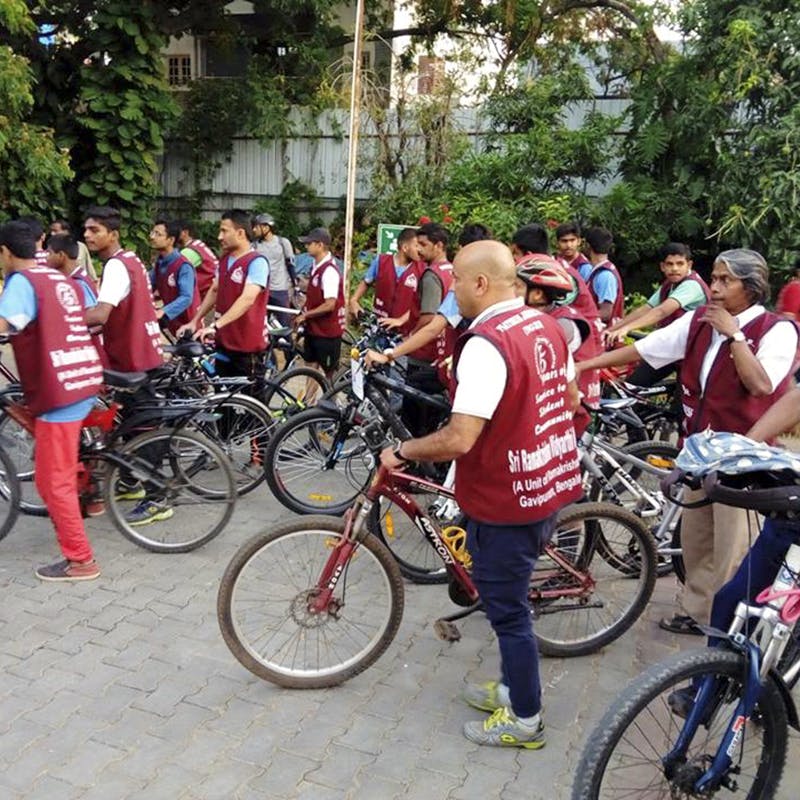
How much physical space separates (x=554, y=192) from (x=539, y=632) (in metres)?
8.24

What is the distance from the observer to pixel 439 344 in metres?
5.70

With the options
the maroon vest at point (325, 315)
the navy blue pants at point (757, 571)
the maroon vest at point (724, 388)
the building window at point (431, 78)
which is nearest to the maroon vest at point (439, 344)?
the maroon vest at point (325, 315)

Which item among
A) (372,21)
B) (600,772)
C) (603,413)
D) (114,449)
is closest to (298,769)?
(600,772)

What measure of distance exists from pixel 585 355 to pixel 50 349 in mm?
2839

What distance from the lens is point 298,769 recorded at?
10.0 feet

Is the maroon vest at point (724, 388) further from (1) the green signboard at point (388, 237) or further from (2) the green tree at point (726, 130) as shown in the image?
(2) the green tree at point (726, 130)

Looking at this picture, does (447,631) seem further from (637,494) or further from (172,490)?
(172,490)

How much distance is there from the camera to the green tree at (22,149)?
10141 mm

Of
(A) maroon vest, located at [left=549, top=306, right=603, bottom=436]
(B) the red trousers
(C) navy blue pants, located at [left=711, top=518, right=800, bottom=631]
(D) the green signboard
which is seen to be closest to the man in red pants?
(B) the red trousers

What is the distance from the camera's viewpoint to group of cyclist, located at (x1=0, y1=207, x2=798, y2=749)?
2924mm

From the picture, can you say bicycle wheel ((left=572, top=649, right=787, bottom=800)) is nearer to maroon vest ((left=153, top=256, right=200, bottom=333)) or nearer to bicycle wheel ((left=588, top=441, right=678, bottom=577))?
bicycle wheel ((left=588, top=441, right=678, bottom=577))

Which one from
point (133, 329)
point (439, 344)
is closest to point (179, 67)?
point (133, 329)

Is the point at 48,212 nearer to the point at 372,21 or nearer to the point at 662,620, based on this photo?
the point at 372,21

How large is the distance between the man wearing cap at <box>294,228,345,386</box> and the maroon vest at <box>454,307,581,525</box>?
14.1 feet
